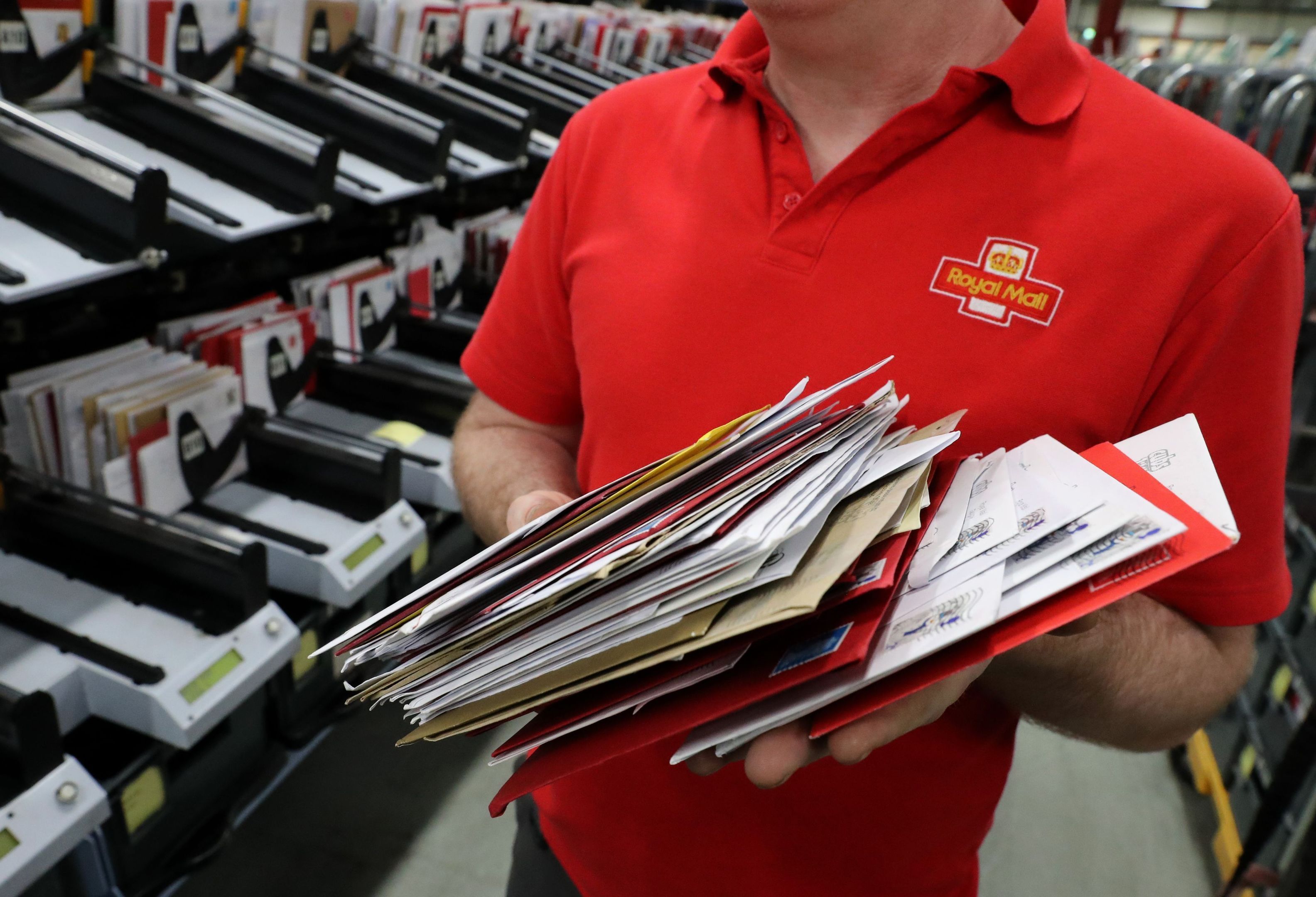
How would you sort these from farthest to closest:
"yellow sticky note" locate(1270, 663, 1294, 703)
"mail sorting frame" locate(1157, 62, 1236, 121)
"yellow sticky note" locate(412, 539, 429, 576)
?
1. "mail sorting frame" locate(1157, 62, 1236, 121)
2. "yellow sticky note" locate(1270, 663, 1294, 703)
3. "yellow sticky note" locate(412, 539, 429, 576)

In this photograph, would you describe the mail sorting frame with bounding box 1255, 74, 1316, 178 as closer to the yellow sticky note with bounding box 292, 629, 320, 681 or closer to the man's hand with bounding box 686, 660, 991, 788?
the yellow sticky note with bounding box 292, 629, 320, 681

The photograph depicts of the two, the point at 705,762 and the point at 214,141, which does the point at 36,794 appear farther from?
the point at 214,141

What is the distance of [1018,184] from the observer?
2.82 ft

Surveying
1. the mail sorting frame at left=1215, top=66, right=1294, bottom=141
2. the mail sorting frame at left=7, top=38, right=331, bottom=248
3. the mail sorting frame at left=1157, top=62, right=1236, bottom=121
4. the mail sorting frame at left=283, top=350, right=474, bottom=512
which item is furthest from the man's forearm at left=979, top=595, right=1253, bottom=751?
the mail sorting frame at left=1157, top=62, right=1236, bottom=121

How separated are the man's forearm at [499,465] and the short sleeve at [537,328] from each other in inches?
1.2

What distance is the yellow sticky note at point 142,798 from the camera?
1455mm

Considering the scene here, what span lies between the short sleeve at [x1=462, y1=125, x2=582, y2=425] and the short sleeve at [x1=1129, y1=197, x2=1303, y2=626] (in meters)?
0.61

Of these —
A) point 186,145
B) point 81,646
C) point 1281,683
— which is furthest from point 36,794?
point 1281,683

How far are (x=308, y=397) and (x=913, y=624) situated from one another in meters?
2.15

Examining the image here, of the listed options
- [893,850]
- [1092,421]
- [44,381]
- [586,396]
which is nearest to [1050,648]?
[1092,421]

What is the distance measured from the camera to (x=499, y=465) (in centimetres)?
115

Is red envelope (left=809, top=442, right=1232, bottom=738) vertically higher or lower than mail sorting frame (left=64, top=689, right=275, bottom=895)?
higher

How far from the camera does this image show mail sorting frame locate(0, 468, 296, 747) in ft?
4.65

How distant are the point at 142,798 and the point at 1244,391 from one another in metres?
1.57
